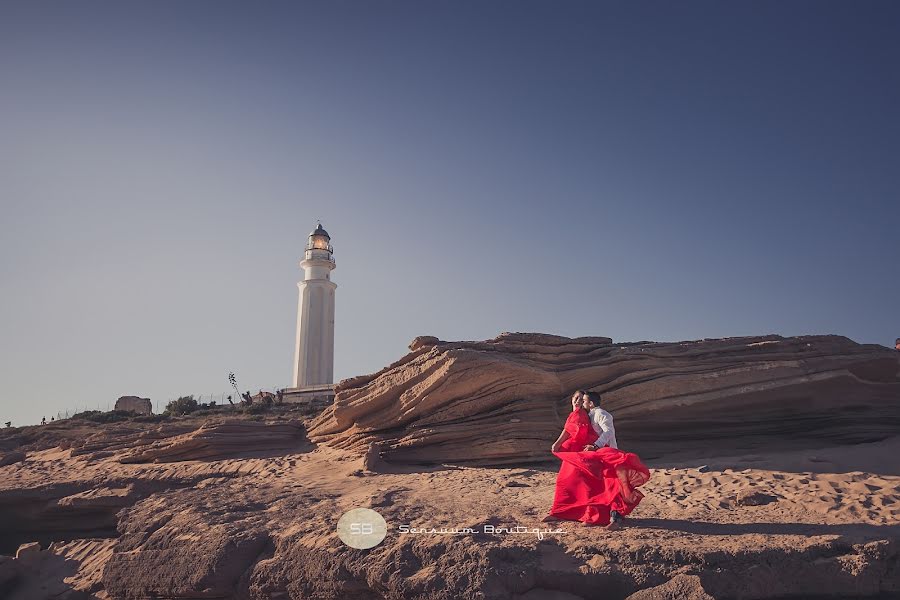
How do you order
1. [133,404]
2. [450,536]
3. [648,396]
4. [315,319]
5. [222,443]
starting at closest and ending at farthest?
[450,536]
[648,396]
[222,443]
[133,404]
[315,319]

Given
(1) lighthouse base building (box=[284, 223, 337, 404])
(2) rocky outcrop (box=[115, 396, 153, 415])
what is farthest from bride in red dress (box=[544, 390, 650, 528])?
(2) rocky outcrop (box=[115, 396, 153, 415])

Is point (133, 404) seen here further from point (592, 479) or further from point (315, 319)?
point (592, 479)

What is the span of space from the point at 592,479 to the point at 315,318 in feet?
96.0

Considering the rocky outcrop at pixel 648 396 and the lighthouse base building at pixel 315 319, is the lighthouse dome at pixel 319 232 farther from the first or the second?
the rocky outcrop at pixel 648 396

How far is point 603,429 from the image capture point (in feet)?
20.6

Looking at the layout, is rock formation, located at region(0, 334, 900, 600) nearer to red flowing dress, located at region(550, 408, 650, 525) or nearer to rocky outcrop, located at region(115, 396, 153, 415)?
red flowing dress, located at region(550, 408, 650, 525)

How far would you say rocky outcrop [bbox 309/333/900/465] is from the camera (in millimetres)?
10938

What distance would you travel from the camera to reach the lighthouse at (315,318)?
108 ft

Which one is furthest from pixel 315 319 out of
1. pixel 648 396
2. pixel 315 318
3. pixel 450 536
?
pixel 450 536

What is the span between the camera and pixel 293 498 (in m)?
8.37

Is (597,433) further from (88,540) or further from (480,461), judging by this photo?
(88,540)

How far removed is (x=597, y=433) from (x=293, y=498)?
187 inches

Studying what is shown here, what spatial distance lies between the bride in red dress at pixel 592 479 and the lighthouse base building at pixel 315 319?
88.7ft

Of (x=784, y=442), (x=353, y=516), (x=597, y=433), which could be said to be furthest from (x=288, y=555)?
(x=784, y=442)
